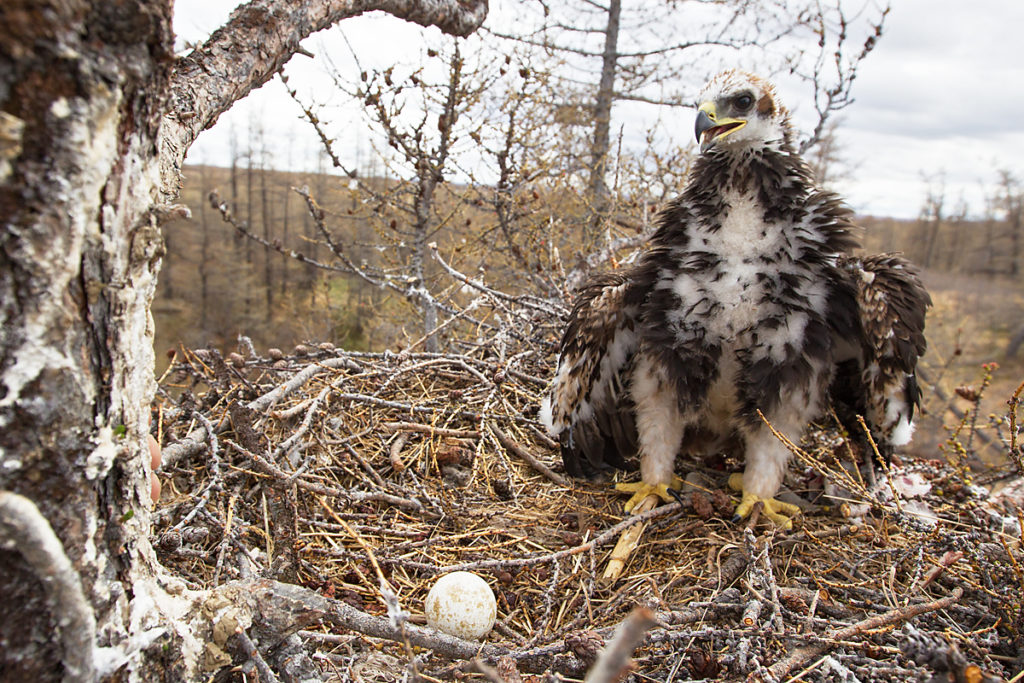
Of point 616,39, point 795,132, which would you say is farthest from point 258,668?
point 616,39

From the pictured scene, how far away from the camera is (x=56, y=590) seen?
2.48ft

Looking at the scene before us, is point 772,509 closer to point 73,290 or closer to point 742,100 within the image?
point 742,100

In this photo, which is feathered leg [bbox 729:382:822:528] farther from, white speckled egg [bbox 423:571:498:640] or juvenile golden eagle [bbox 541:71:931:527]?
white speckled egg [bbox 423:571:498:640]

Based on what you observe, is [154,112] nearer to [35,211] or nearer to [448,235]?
[35,211]

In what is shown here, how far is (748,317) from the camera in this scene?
244 cm

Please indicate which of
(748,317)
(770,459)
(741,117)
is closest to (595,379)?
(748,317)

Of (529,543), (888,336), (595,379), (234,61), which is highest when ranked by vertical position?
(234,61)

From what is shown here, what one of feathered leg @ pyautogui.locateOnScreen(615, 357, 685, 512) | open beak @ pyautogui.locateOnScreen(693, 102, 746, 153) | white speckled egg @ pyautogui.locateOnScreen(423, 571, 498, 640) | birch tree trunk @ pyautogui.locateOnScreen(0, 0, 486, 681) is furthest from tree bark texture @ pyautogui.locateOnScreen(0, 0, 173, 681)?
open beak @ pyautogui.locateOnScreen(693, 102, 746, 153)

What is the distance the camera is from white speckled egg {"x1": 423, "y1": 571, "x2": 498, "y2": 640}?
180 centimetres

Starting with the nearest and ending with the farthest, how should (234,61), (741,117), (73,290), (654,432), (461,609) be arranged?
1. (73,290)
2. (234,61)
3. (461,609)
4. (741,117)
5. (654,432)

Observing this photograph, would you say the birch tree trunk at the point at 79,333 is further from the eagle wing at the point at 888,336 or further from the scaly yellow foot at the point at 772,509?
the eagle wing at the point at 888,336

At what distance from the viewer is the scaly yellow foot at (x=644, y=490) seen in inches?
107

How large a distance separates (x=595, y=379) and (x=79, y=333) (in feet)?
7.46

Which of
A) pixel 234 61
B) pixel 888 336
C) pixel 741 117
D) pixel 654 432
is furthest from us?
pixel 654 432
